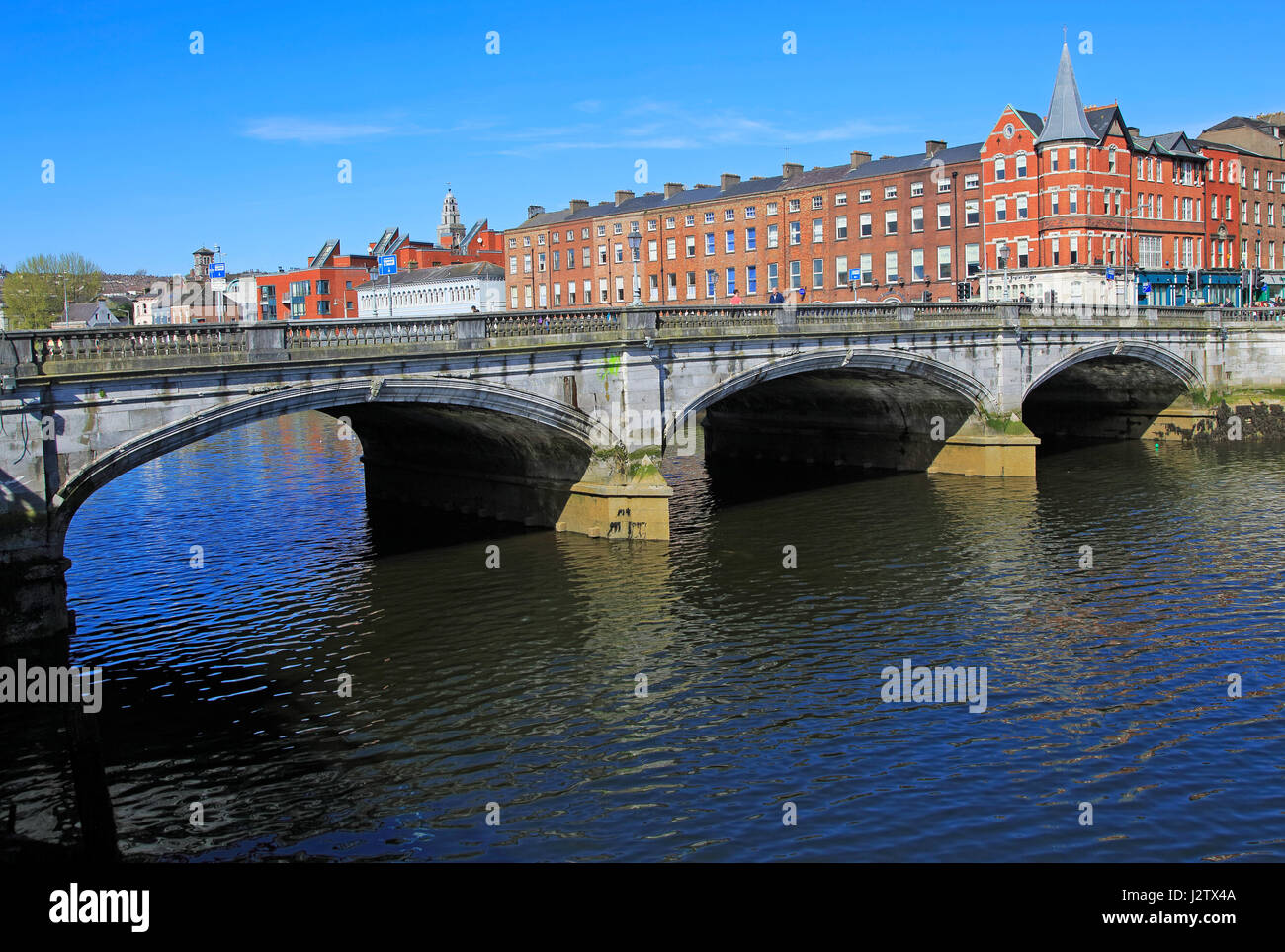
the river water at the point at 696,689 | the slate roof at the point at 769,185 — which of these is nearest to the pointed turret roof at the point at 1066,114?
the slate roof at the point at 769,185

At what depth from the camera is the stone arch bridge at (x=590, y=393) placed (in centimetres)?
2286

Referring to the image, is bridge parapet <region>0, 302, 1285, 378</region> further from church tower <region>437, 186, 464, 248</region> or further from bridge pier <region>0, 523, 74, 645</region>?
church tower <region>437, 186, 464, 248</region>

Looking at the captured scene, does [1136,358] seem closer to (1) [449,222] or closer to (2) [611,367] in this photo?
(2) [611,367]

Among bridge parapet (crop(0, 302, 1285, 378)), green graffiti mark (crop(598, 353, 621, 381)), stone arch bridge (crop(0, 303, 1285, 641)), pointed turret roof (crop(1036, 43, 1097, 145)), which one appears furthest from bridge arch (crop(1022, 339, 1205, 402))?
green graffiti mark (crop(598, 353, 621, 381))

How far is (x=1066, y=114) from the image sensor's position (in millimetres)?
65938

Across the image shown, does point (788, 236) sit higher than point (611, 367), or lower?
higher

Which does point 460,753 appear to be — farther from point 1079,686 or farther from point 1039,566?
point 1039,566

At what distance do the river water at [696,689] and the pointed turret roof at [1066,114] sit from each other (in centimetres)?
3499

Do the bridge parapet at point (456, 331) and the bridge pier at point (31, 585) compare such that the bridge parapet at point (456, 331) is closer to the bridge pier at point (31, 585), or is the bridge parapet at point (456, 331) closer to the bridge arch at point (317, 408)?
the bridge arch at point (317, 408)

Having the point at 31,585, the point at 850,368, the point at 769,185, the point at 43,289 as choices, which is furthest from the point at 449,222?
the point at 31,585

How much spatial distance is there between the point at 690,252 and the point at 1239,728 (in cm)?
6817

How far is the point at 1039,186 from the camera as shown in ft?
219

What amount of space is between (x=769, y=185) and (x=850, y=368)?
4166cm
